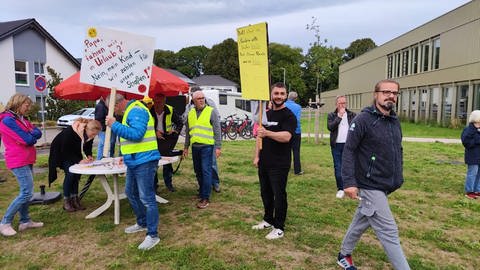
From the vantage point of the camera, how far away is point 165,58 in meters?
91.9

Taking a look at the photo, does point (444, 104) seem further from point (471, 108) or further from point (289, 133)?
point (289, 133)

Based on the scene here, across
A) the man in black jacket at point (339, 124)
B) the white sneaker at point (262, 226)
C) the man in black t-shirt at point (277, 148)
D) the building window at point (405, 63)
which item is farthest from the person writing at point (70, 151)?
the building window at point (405, 63)

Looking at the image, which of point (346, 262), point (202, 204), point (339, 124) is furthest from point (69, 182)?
point (339, 124)

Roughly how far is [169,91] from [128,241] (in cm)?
276

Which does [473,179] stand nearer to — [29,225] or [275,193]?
[275,193]

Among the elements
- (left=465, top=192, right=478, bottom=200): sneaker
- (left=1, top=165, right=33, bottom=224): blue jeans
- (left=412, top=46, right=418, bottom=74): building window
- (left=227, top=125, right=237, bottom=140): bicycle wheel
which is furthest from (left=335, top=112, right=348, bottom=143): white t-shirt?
(left=412, top=46, right=418, bottom=74): building window

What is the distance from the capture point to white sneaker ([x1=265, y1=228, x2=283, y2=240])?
4410 mm

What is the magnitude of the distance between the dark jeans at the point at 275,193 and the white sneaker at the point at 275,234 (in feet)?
0.14

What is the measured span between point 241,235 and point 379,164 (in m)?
2.05

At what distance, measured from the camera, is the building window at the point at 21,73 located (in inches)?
1085

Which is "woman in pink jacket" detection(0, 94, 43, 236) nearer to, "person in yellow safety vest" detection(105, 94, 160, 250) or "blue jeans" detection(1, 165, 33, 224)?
"blue jeans" detection(1, 165, 33, 224)

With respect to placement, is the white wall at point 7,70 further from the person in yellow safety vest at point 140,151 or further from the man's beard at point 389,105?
the man's beard at point 389,105

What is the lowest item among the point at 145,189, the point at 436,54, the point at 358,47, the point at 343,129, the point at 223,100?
the point at 145,189

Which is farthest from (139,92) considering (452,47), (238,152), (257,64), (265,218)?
(452,47)
